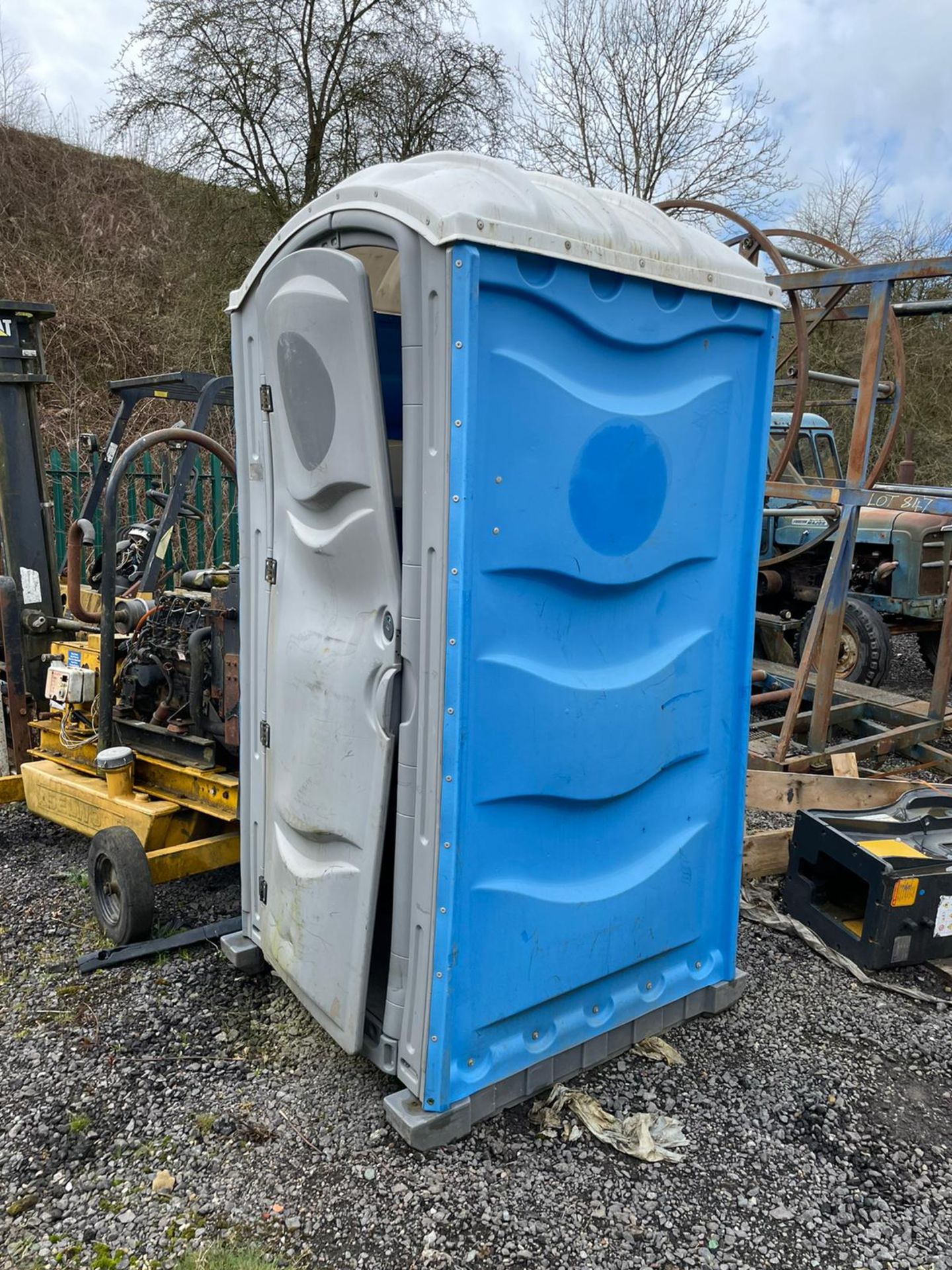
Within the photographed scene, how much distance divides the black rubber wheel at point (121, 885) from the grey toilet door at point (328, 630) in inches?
30.5

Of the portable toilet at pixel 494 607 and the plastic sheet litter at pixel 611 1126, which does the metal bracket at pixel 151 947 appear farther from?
the plastic sheet litter at pixel 611 1126

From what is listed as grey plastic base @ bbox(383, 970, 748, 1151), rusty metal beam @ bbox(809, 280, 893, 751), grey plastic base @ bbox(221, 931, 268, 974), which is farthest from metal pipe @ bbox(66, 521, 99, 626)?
rusty metal beam @ bbox(809, 280, 893, 751)

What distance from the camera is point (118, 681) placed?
3865mm

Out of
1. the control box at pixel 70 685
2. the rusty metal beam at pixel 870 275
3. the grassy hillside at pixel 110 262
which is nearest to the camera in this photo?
the control box at pixel 70 685

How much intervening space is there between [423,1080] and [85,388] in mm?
12283

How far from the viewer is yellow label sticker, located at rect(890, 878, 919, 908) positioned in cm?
306

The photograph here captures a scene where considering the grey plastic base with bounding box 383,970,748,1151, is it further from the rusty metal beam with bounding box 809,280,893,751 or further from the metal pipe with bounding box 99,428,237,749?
the rusty metal beam with bounding box 809,280,893,751

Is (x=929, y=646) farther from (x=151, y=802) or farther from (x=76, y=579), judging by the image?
(x=76, y=579)

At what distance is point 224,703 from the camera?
3.38 metres

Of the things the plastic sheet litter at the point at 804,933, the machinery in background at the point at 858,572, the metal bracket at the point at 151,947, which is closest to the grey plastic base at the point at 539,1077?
the plastic sheet litter at the point at 804,933

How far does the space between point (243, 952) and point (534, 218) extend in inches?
94.2

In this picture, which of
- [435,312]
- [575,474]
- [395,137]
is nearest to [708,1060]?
[575,474]

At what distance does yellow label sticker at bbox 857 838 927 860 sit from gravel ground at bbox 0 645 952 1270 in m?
0.49

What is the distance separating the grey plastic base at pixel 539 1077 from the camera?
2.19 metres
